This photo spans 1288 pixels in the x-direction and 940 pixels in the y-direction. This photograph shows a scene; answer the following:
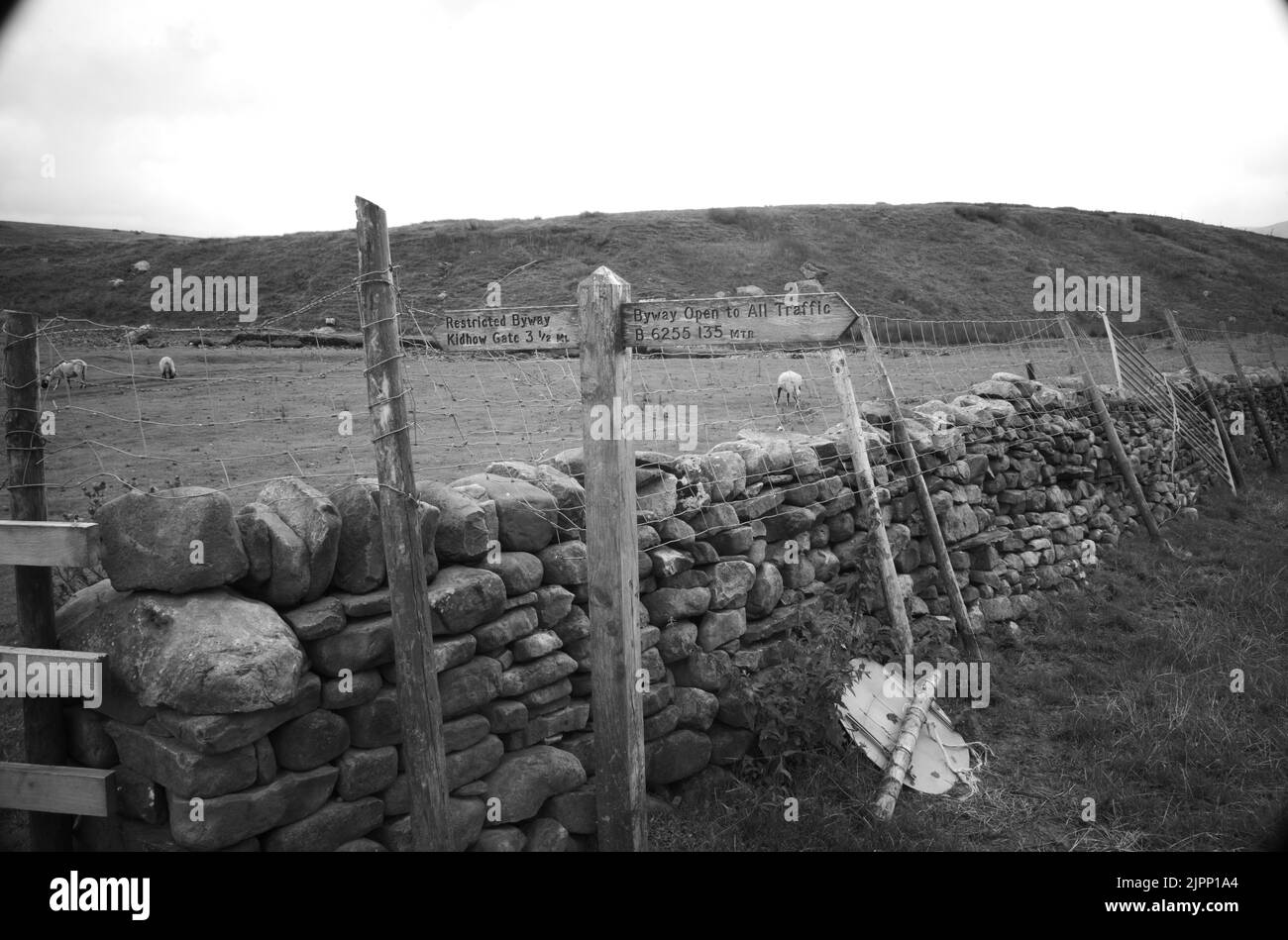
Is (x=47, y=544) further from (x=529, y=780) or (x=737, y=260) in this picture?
(x=737, y=260)

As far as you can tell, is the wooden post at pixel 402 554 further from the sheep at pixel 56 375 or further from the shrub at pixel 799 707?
the shrub at pixel 799 707

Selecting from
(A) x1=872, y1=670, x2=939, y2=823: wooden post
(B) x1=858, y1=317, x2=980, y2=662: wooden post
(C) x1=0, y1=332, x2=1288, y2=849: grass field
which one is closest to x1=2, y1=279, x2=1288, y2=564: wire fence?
(C) x1=0, y1=332, x2=1288, y2=849: grass field

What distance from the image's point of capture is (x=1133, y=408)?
10930 millimetres

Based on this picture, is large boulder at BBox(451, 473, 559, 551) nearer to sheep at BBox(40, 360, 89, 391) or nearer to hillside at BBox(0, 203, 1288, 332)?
sheep at BBox(40, 360, 89, 391)

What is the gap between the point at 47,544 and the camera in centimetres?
328

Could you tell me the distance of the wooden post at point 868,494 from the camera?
20.1 feet

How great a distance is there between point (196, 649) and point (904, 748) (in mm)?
3966

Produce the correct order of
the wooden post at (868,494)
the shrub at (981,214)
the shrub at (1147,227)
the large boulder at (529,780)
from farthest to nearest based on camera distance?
the shrub at (1147,227) < the shrub at (981,214) < the wooden post at (868,494) < the large boulder at (529,780)

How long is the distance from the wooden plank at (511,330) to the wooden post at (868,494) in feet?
8.89

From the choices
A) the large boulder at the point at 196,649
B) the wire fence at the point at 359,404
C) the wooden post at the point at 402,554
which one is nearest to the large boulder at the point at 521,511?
the wire fence at the point at 359,404

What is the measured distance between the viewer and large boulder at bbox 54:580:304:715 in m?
3.09

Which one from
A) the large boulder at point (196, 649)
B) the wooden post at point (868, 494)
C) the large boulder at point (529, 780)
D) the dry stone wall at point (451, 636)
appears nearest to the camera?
the large boulder at point (196, 649)

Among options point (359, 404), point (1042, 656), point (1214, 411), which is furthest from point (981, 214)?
point (1042, 656)

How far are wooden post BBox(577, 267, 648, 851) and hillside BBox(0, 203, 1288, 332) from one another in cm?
2722
